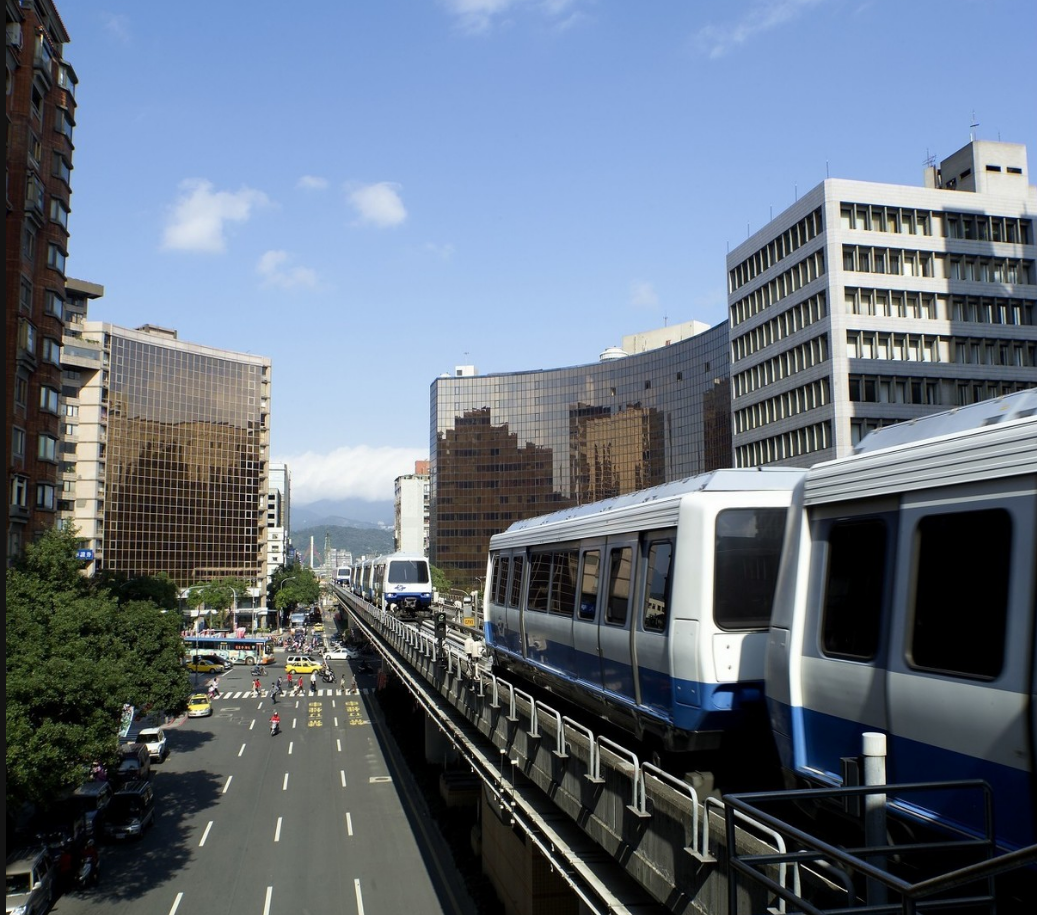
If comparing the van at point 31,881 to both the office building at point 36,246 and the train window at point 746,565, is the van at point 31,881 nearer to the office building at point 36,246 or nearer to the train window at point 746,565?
the office building at point 36,246

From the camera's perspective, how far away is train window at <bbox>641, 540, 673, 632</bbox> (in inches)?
441

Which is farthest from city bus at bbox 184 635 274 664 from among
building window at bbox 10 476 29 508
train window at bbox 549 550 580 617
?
train window at bbox 549 550 580 617

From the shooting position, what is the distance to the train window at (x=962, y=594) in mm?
6086

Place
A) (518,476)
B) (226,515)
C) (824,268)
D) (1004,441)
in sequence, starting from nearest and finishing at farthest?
1. (1004,441)
2. (824,268)
3. (226,515)
4. (518,476)

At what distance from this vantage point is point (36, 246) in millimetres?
41500

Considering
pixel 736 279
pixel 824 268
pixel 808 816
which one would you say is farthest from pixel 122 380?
pixel 808 816

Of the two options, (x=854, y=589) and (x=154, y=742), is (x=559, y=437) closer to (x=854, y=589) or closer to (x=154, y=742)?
(x=154, y=742)

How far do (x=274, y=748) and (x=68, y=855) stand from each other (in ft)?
73.4

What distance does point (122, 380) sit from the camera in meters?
119

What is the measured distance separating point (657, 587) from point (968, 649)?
5.38 meters

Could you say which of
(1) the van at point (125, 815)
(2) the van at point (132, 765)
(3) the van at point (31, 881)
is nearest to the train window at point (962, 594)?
(3) the van at point (31, 881)

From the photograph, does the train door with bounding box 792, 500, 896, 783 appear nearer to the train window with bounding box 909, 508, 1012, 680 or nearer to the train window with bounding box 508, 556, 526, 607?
the train window with bounding box 909, 508, 1012, 680

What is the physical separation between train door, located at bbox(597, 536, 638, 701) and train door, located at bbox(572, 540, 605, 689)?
0.86ft

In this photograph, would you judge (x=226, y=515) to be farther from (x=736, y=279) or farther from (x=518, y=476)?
(x=736, y=279)
